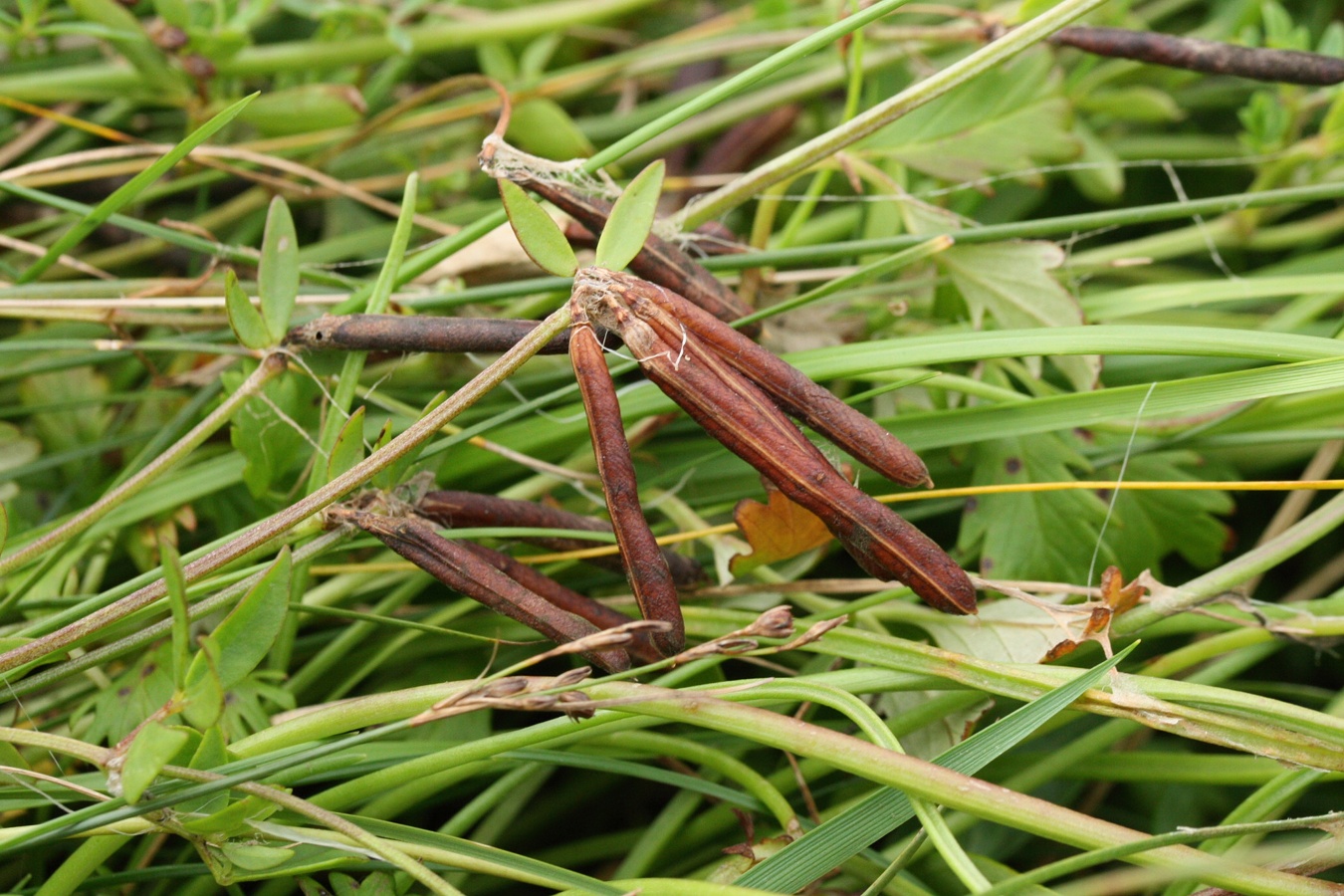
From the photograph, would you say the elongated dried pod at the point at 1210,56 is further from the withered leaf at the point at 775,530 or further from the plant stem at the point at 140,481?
the plant stem at the point at 140,481

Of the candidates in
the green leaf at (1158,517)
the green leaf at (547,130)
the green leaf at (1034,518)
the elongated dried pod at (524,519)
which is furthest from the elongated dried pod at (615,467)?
the green leaf at (547,130)

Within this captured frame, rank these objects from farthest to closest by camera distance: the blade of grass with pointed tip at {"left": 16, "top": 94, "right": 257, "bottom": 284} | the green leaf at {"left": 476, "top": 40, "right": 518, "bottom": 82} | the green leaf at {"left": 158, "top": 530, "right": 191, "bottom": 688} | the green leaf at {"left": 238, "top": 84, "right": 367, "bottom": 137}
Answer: the green leaf at {"left": 476, "top": 40, "right": 518, "bottom": 82}
the green leaf at {"left": 238, "top": 84, "right": 367, "bottom": 137}
the blade of grass with pointed tip at {"left": 16, "top": 94, "right": 257, "bottom": 284}
the green leaf at {"left": 158, "top": 530, "right": 191, "bottom": 688}

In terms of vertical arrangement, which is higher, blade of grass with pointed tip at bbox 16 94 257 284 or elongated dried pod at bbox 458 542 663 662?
blade of grass with pointed tip at bbox 16 94 257 284

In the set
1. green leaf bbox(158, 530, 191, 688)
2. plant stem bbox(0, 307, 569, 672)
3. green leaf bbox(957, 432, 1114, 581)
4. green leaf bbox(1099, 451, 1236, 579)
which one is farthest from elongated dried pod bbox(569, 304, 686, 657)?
green leaf bbox(1099, 451, 1236, 579)

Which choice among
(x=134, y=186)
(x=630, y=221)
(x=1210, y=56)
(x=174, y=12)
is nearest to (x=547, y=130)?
(x=174, y=12)

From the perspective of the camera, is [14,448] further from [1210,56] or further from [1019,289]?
[1210,56]

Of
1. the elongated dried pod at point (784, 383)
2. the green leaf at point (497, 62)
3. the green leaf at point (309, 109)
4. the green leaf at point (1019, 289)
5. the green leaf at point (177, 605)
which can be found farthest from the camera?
the green leaf at point (497, 62)

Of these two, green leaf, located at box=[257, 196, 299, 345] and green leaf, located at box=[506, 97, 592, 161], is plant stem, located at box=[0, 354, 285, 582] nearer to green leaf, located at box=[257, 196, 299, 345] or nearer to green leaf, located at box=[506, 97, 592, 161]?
green leaf, located at box=[257, 196, 299, 345]
